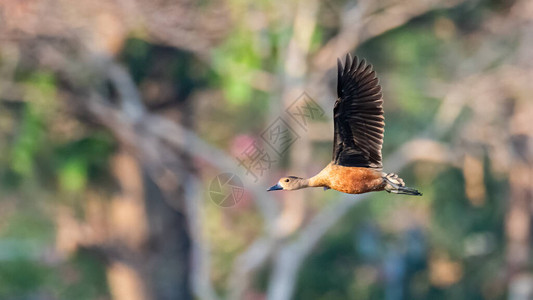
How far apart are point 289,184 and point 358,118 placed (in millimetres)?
458

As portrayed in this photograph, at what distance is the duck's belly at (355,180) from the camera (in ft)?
8.14

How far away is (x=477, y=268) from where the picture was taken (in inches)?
523

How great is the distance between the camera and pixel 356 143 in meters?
2.72

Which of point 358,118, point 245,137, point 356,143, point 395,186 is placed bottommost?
point 395,186

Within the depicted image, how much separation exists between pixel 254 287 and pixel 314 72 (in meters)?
4.23

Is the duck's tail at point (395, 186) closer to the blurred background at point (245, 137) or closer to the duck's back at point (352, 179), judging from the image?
the duck's back at point (352, 179)

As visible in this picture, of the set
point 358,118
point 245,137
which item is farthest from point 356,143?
point 245,137

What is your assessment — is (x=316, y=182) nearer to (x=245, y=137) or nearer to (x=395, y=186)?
(x=395, y=186)

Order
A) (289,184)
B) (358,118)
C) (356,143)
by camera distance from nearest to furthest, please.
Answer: (289,184)
(356,143)
(358,118)

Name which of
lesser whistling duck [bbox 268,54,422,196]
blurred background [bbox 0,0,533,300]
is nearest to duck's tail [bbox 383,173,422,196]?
lesser whistling duck [bbox 268,54,422,196]

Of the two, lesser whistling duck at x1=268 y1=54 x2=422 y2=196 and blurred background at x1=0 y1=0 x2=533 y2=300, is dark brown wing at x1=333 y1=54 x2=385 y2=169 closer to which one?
lesser whistling duck at x1=268 y1=54 x2=422 y2=196

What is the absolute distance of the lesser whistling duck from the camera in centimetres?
249

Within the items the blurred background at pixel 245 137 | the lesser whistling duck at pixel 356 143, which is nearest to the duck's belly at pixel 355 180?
the lesser whistling duck at pixel 356 143

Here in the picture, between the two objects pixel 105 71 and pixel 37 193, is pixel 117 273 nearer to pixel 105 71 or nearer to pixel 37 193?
pixel 37 193
